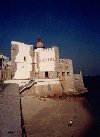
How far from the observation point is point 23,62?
30906 millimetres

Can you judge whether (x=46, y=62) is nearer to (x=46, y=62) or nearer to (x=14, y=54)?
(x=46, y=62)

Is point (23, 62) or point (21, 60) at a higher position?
point (21, 60)

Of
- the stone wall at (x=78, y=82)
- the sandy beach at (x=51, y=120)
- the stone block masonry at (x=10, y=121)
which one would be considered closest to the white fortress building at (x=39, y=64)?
the stone wall at (x=78, y=82)

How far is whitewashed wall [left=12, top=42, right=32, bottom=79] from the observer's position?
3041 cm

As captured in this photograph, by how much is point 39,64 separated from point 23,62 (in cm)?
301

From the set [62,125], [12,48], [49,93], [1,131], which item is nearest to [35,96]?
[49,93]

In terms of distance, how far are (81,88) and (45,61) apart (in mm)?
8994

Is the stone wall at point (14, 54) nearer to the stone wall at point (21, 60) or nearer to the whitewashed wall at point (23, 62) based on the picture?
the stone wall at point (21, 60)

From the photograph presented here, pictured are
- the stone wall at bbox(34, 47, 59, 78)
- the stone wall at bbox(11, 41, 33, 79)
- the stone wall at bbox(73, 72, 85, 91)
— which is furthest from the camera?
the stone wall at bbox(73, 72, 85, 91)

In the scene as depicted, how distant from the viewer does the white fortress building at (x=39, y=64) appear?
30.4 metres

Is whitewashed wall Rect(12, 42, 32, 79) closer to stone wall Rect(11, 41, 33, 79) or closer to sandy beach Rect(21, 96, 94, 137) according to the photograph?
stone wall Rect(11, 41, 33, 79)

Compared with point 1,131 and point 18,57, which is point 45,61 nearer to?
point 18,57

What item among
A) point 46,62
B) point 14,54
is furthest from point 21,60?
point 46,62

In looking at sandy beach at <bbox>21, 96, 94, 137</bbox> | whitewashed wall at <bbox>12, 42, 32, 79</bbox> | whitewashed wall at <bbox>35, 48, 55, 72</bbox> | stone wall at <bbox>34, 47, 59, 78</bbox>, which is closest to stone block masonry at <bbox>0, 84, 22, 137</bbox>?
sandy beach at <bbox>21, 96, 94, 137</bbox>
